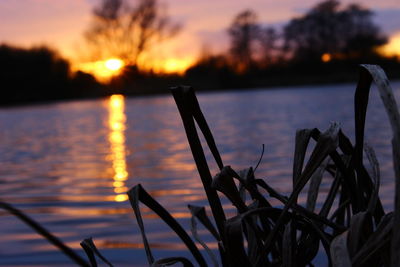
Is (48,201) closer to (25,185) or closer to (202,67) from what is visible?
(25,185)

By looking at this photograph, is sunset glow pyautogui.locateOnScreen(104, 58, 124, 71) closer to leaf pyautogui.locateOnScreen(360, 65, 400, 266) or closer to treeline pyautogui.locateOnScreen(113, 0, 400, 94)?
treeline pyautogui.locateOnScreen(113, 0, 400, 94)

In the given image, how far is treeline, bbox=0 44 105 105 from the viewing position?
184 feet

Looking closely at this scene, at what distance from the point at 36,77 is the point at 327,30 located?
35.7 metres

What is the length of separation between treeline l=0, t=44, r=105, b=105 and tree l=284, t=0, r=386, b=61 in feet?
84.8

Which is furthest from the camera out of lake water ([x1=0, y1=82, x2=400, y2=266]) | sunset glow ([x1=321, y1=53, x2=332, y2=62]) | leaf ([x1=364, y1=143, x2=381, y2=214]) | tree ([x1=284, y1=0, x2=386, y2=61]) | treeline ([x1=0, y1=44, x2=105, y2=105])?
tree ([x1=284, y1=0, x2=386, y2=61])

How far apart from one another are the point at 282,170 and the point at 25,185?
2.59 m

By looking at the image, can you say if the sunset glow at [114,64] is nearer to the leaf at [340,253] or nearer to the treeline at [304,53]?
the treeline at [304,53]

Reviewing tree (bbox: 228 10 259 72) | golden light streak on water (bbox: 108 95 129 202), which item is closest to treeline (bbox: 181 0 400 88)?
tree (bbox: 228 10 259 72)

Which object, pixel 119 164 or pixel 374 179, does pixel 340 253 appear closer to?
pixel 374 179

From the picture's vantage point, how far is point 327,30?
7688cm

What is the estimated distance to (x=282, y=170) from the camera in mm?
6730

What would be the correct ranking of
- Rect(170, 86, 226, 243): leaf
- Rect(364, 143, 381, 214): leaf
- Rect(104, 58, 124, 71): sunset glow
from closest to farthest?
Rect(170, 86, 226, 243): leaf
Rect(364, 143, 381, 214): leaf
Rect(104, 58, 124, 71): sunset glow

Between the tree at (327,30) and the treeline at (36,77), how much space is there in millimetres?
25844

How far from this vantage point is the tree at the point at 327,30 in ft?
242
